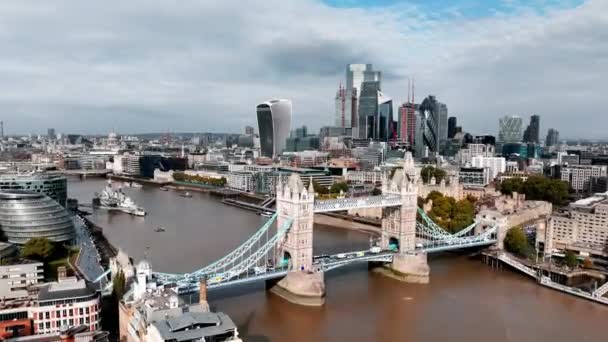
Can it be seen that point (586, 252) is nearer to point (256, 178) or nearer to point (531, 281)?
point (531, 281)

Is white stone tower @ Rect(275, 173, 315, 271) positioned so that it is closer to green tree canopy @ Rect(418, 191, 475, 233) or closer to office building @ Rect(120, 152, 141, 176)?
green tree canopy @ Rect(418, 191, 475, 233)

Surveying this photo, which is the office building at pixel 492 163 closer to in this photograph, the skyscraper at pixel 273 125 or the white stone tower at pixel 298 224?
the skyscraper at pixel 273 125

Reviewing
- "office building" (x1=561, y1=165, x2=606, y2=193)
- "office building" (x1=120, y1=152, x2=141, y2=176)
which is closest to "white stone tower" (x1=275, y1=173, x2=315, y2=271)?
"office building" (x1=561, y1=165, x2=606, y2=193)

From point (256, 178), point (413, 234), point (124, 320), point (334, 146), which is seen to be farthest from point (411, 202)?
point (334, 146)

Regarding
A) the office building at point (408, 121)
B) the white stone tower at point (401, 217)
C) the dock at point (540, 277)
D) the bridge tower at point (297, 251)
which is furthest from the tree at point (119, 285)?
the office building at point (408, 121)

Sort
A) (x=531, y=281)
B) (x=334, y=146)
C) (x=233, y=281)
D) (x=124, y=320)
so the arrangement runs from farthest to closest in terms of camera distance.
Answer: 1. (x=334, y=146)
2. (x=531, y=281)
3. (x=233, y=281)
4. (x=124, y=320)

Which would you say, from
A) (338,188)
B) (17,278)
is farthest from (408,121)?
(17,278)
